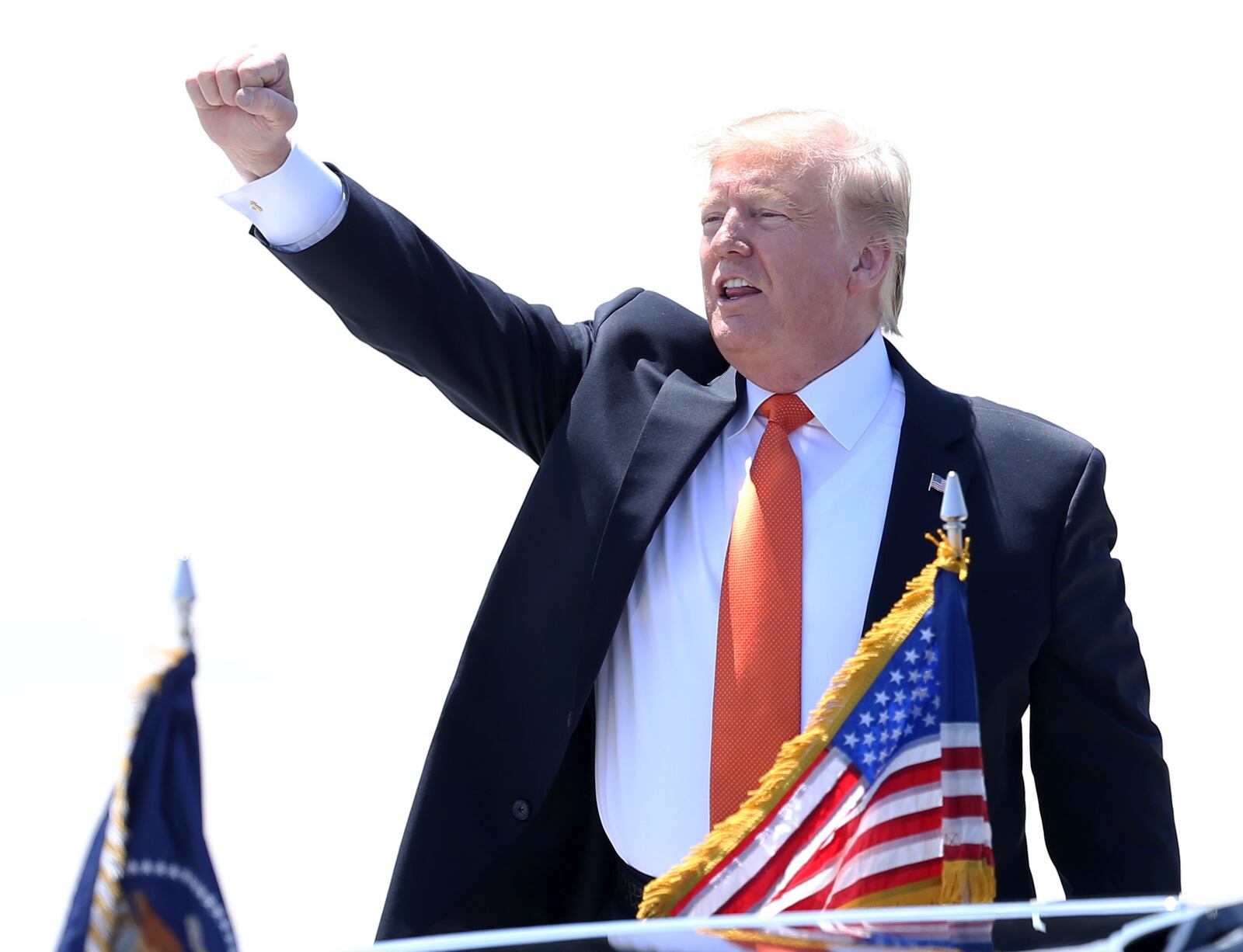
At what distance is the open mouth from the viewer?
142 inches

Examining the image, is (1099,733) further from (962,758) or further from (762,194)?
(762,194)

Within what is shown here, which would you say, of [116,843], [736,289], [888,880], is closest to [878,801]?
[888,880]

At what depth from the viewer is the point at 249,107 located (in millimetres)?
3207

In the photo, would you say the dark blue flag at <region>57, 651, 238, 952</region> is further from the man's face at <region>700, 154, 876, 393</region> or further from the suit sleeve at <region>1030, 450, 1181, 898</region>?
the suit sleeve at <region>1030, 450, 1181, 898</region>

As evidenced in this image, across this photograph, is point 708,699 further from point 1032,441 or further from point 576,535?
point 1032,441

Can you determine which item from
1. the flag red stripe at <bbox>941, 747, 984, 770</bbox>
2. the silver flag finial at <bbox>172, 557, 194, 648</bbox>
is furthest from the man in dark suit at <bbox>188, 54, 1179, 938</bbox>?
the silver flag finial at <bbox>172, 557, 194, 648</bbox>

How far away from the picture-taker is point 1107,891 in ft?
11.5

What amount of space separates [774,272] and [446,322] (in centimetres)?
65

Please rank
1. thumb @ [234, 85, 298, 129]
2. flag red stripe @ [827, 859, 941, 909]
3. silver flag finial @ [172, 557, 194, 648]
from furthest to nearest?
1. thumb @ [234, 85, 298, 129]
2. flag red stripe @ [827, 859, 941, 909]
3. silver flag finial @ [172, 557, 194, 648]

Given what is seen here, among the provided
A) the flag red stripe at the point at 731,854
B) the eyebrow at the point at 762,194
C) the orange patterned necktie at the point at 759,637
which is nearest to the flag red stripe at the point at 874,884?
the flag red stripe at the point at 731,854

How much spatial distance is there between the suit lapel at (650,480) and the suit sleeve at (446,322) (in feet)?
0.81

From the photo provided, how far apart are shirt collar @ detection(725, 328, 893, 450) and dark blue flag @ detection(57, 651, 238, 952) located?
5.30 feet

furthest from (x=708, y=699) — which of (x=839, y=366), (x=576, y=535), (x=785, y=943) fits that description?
(x=785, y=943)

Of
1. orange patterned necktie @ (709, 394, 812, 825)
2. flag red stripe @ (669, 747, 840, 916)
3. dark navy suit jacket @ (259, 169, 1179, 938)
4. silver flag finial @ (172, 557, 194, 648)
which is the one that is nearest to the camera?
silver flag finial @ (172, 557, 194, 648)
